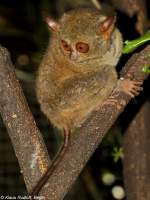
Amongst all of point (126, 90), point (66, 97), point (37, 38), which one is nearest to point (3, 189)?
point (37, 38)

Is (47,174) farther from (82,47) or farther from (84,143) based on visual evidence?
(82,47)

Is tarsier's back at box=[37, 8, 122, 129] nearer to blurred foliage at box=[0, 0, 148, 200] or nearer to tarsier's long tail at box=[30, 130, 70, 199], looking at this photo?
tarsier's long tail at box=[30, 130, 70, 199]

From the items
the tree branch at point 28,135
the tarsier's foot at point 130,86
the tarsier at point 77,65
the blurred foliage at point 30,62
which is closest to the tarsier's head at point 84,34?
the tarsier at point 77,65

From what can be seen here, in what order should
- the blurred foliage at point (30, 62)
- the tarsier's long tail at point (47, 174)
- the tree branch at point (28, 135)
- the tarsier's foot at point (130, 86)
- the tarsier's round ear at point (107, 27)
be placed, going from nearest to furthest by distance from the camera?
the tarsier's long tail at point (47, 174) → the tree branch at point (28, 135) → the tarsier's foot at point (130, 86) → the tarsier's round ear at point (107, 27) → the blurred foliage at point (30, 62)

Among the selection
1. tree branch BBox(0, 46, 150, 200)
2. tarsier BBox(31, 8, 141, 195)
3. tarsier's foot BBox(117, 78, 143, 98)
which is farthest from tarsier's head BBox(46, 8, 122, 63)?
tree branch BBox(0, 46, 150, 200)

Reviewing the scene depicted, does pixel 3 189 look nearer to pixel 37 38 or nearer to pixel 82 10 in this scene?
pixel 37 38

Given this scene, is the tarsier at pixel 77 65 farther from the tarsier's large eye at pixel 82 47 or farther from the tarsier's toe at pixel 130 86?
the tarsier's toe at pixel 130 86

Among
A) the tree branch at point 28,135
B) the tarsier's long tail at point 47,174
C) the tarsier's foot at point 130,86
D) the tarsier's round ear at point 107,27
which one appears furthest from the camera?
the tarsier's round ear at point 107,27
